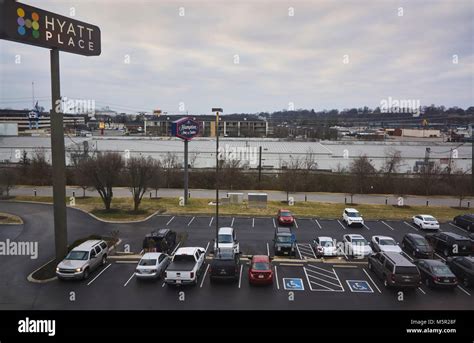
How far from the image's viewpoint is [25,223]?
89.2 ft

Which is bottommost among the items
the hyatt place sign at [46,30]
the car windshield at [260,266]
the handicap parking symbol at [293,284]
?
the handicap parking symbol at [293,284]

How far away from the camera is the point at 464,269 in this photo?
56.7 ft

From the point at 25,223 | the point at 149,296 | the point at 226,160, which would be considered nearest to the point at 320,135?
the point at 226,160

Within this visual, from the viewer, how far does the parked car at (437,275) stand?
53.5 ft

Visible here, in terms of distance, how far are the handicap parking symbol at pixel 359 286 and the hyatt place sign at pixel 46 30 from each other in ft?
53.8

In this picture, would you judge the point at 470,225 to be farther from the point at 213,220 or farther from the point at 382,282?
the point at 213,220

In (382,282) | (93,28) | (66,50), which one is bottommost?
(382,282)

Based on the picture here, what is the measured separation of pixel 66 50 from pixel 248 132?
97.6 metres

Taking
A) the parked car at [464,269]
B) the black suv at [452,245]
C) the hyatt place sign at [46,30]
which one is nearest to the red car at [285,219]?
the black suv at [452,245]

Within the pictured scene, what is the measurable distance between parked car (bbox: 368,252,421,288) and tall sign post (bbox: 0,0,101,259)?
601 inches

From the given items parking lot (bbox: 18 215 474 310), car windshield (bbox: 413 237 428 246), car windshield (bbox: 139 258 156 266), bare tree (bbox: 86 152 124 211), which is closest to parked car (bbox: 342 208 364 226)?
car windshield (bbox: 413 237 428 246)

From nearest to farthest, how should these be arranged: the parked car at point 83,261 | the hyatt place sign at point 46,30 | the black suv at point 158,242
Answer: the hyatt place sign at point 46,30
the parked car at point 83,261
the black suv at point 158,242

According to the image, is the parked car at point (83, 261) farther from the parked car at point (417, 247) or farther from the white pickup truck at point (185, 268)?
the parked car at point (417, 247)

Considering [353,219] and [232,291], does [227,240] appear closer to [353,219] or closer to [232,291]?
[232,291]
